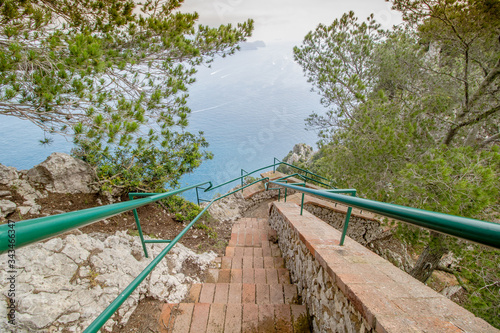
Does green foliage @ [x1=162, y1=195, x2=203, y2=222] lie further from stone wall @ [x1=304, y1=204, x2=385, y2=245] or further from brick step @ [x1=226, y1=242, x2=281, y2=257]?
stone wall @ [x1=304, y1=204, x2=385, y2=245]

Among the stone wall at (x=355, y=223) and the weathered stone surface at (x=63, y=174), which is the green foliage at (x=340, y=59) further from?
the weathered stone surface at (x=63, y=174)

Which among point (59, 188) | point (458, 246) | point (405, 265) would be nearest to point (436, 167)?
point (458, 246)

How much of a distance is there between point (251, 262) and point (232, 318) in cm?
130

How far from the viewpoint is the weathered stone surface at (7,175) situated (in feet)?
10.1

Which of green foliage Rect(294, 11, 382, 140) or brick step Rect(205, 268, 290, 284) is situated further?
green foliage Rect(294, 11, 382, 140)

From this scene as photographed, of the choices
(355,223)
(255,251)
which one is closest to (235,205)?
(355,223)

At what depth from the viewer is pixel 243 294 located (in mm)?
2158

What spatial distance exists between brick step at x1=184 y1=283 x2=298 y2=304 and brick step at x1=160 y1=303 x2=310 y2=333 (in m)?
0.28

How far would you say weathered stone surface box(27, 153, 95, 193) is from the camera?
11.0ft

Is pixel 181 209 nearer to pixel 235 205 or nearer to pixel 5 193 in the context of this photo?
pixel 5 193

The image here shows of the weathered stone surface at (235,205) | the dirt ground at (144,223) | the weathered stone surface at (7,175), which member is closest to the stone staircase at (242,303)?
the dirt ground at (144,223)

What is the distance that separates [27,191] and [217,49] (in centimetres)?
411

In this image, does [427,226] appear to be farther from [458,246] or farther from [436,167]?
[458,246]

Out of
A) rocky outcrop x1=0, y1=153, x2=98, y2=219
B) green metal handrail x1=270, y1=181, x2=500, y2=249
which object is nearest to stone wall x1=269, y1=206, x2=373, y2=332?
green metal handrail x1=270, y1=181, x2=500, y2=249
